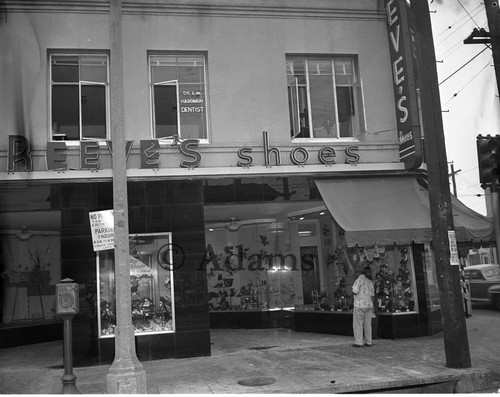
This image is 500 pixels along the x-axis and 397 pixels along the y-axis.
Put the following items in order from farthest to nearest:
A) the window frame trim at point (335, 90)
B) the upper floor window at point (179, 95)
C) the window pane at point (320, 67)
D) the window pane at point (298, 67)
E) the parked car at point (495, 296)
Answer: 1. the parked car at point (495, 296)
2. the window pane at point (320, 67)
3. the window pane at point (298, 67)
4. the window frame trim at point (335, 90)
5. the upper floor window at point (179, 95)

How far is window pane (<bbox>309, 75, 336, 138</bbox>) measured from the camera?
486 inches

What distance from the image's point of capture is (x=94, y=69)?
11555 millimetres

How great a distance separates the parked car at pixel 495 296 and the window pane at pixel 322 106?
8.22m

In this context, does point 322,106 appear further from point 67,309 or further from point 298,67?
point 67,309

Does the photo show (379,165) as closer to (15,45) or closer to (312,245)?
(312,245)

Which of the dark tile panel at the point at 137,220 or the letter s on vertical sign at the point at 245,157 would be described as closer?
the dark tile panel at the point at 137,220

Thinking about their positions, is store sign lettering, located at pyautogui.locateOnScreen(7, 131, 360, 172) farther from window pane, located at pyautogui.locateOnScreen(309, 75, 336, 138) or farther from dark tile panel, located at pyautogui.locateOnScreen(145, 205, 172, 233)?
dark tile panel, located at pyautogui.locateOnScreen(145, 205, 172, 233)

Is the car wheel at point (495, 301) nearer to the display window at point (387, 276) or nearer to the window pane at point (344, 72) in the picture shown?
the display window at point (387, 276)

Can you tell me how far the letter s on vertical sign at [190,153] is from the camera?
36.5 feet

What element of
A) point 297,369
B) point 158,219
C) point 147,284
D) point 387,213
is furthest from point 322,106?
point 297,369

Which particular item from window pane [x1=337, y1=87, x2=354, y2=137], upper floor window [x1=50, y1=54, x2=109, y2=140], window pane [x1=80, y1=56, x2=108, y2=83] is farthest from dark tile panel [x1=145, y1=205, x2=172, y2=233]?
window pane [x1=337, y1=87, x2=354, y2=137]

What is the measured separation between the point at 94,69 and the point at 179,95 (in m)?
1.92

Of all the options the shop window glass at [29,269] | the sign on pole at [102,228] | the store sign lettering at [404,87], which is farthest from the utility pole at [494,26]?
the shop window glass at [29,269]

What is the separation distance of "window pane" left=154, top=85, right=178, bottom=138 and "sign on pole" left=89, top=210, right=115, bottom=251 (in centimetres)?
391
